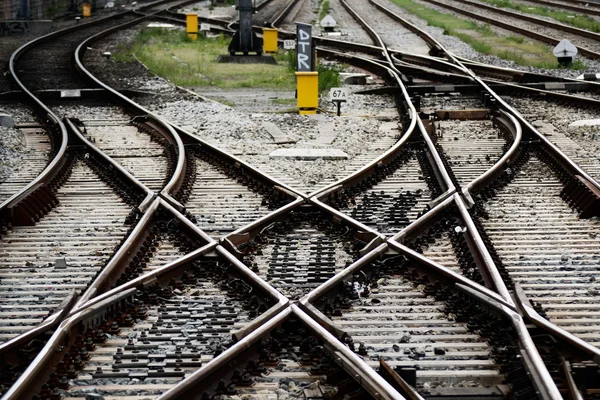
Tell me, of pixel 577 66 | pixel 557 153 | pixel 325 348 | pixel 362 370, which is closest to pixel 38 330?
pixel 325 348

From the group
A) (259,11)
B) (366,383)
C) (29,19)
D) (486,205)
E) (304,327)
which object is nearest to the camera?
(366,383)

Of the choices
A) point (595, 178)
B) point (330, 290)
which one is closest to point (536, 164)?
point (595, 178)

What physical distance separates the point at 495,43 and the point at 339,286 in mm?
20951

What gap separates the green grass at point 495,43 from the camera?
74.3ft

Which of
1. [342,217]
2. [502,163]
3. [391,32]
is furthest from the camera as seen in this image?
[391,32]

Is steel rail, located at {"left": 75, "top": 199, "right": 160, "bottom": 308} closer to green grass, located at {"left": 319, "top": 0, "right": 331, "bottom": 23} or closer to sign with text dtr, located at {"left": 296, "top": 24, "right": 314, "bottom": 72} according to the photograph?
sign with text dtr, located at {"left": 296, "top": 24, "right": 314, "bottom": 72}

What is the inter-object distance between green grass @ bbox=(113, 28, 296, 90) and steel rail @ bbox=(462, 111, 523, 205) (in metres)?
6.38

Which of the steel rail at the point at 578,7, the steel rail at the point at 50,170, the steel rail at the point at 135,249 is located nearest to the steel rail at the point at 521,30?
the steel rail at the point at 578,7

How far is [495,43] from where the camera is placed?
26.6 meters

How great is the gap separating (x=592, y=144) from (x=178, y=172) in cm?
542

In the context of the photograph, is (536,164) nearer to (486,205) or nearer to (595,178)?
(595,178)

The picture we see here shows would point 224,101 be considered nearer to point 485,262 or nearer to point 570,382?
point 485,262

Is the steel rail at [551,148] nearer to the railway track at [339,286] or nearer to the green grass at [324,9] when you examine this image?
the railway track at [339,286]

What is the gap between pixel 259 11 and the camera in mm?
39219
